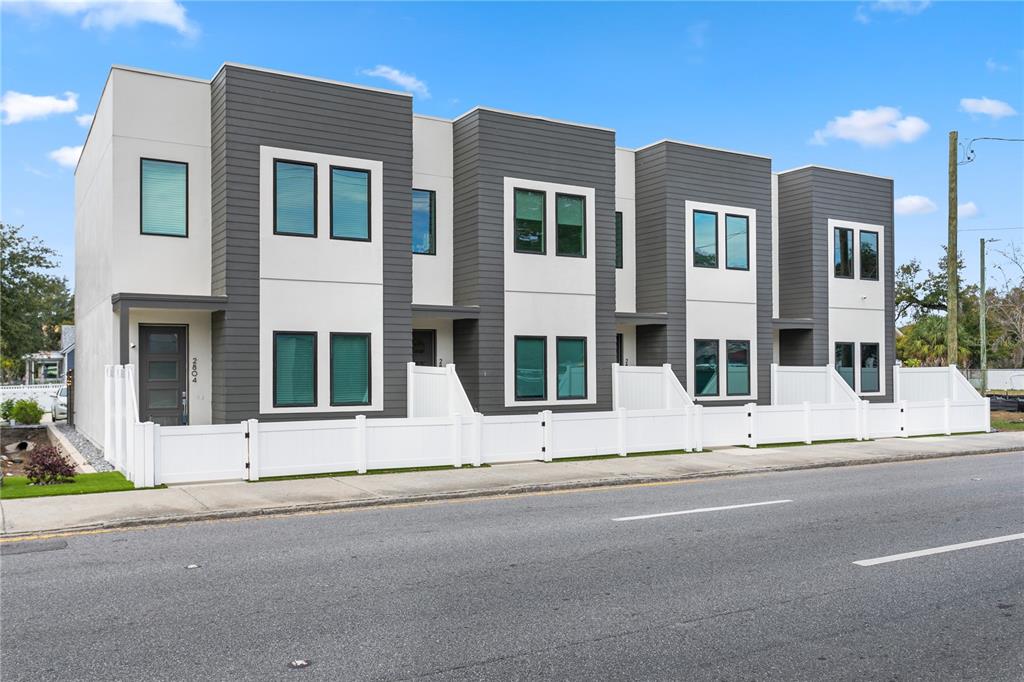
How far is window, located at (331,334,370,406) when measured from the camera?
18219 millimetres

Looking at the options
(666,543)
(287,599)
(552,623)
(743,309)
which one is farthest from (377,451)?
(743,309)

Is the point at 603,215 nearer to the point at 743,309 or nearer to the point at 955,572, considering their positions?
the point at 743,309

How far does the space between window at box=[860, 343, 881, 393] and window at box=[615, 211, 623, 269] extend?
938 cm

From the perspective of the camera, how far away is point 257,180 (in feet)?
57.3

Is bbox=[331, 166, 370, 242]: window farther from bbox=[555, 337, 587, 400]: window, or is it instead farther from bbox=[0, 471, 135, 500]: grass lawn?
bbox=[0, 471, 135, 500]: grass lawn

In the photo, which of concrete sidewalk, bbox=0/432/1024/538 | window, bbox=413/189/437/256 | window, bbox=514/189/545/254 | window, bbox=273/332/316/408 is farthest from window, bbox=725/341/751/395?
window, bbox=273/332/316/408

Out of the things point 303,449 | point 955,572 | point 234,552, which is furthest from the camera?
point 303,449

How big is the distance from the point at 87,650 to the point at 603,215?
1812 cm

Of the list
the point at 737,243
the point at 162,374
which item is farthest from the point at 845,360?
the point at 162,374

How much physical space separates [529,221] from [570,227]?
1.23 metres

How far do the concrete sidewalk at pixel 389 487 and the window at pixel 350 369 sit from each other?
370 cm

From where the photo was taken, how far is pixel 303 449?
14.6m

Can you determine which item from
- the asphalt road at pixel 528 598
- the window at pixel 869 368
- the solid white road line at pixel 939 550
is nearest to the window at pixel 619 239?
the window at pixel 869 368

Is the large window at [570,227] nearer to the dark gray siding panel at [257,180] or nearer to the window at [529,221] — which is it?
the window at [529,221]
